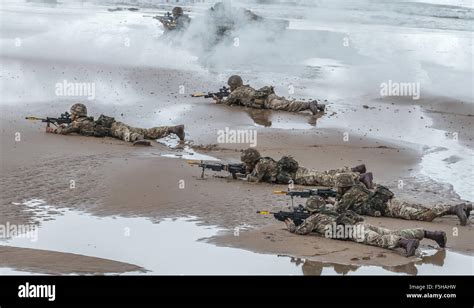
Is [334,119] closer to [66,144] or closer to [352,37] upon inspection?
[66,144]

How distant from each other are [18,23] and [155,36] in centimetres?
758

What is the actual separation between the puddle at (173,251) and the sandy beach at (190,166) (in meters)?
0.04

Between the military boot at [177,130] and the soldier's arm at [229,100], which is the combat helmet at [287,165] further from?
the soldier's arm at [229,100]

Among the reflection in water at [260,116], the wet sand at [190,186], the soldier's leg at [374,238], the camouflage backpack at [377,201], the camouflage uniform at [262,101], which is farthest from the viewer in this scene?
the camouflage uniform at [262,101]

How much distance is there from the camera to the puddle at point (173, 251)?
1066 cm

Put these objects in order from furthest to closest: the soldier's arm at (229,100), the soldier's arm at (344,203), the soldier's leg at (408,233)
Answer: the soldier's arm at (229,100) → the soldier's arm at (344,203) → the soldier's leg at (408,233)

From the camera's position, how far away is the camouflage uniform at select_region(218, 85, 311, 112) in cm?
2308

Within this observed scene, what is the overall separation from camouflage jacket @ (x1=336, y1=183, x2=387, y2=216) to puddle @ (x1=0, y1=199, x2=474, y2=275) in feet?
5.84

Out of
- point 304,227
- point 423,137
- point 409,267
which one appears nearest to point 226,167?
point 304,227

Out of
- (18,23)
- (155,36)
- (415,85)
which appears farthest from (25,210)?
(18,23)

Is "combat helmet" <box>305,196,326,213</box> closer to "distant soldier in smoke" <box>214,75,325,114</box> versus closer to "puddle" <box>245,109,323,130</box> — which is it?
"puddle" <box>245,109,323,130</box>

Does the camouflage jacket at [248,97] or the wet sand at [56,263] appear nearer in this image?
the wet sand at [56,263]

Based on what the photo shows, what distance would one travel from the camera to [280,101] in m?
23.2

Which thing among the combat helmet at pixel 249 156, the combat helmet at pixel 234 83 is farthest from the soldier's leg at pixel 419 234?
the combat helmet at pixel 234 83
